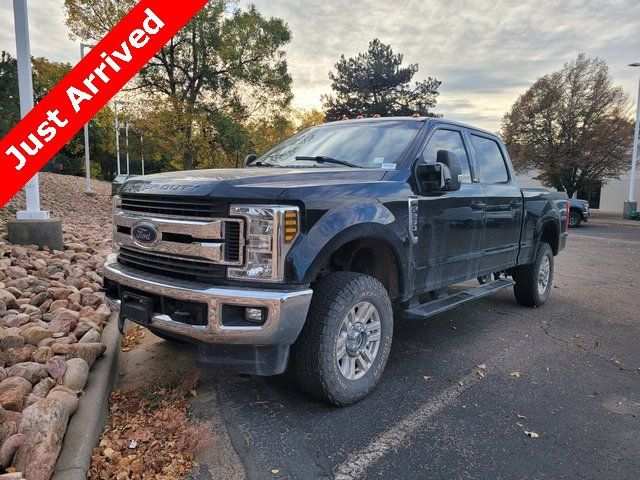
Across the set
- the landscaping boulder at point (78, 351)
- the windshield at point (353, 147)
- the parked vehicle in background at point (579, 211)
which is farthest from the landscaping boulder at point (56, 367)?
the parked vehicle in background at point (579, 211)

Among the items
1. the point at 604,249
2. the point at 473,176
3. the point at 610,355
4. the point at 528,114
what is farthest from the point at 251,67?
the point at 528,114

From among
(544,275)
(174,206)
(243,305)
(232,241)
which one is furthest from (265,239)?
(544,275)

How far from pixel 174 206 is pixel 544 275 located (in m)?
5.14

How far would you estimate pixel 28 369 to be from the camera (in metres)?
3.18

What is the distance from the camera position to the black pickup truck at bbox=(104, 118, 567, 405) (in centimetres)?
277

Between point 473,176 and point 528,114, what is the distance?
2963 cm

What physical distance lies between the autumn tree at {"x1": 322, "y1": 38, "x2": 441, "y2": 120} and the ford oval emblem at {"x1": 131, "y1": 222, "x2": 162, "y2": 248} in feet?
118

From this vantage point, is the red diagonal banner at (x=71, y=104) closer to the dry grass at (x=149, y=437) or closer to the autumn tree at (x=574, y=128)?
the dry grass at (x=149, y=437)

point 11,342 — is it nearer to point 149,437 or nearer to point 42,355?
point 42,355

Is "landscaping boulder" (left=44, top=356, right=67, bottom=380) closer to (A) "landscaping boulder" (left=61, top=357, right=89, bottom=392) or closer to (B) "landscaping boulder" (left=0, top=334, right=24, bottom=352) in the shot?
(A) "landscaping boulder" (left=61, top=357, right=89, bottom=392)

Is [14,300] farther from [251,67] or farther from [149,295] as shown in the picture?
[251,67]

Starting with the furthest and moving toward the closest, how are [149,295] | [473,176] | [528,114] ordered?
[528,114] < [473,176] < [149,295]

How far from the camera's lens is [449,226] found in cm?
416

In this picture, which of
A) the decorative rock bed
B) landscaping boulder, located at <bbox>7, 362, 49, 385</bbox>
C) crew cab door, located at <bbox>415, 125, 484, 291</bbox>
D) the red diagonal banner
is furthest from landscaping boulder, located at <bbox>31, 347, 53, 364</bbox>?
the red diagonal banner
